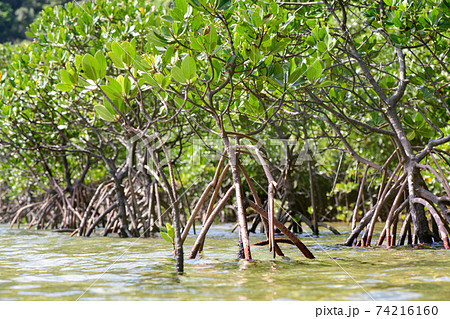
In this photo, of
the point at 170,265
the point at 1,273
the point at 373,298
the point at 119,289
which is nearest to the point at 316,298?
the point at 373,298

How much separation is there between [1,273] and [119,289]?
45.8 inches

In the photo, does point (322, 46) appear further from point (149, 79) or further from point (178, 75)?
point (149, 79)

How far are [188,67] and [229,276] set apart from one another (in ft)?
4.43

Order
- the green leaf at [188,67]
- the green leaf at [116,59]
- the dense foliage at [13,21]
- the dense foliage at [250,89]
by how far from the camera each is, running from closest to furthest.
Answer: the green leaf at [188,67] < the green leaf at [116,59] < the dense foliage at [250,89] < the dense foliage at [13,21]

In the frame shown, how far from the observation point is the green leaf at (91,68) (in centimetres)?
323

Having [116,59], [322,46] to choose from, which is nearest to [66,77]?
[116,59]

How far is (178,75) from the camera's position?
128 inches

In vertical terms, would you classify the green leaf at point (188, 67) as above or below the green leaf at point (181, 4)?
below

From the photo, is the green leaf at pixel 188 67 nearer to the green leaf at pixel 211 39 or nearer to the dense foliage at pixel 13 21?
the green leaf at pixel 211 39

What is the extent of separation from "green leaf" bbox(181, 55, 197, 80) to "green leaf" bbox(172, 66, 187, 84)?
2 cm

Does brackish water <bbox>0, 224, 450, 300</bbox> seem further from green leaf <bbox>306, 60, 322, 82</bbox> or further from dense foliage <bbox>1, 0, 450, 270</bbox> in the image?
green leaf <bbox>306, 60, 322, 82</bbox>

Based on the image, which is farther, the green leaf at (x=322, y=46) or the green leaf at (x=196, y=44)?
the green leaf at (x=322, y=46)

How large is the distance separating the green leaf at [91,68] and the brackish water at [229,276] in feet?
4.27

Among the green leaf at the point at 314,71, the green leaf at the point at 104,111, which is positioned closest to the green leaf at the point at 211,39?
the green leaf at the point at 314,71
